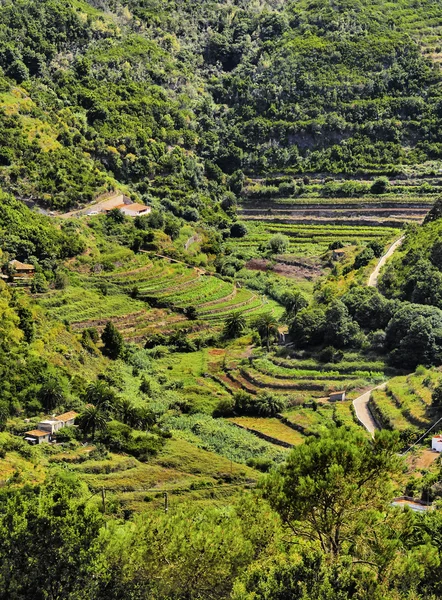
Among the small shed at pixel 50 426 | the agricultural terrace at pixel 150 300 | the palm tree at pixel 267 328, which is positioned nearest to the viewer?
the small shed at pixel 50 426

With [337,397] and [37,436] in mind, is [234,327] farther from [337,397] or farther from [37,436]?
Answer: [37,436]

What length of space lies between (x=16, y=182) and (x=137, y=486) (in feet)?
151

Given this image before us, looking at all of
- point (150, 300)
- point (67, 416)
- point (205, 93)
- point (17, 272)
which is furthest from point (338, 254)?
point (205, 93)

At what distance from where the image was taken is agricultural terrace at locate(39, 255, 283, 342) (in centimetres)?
7162

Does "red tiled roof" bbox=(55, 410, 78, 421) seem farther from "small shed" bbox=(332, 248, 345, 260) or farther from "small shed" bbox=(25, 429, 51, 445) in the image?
"small shed" bbox=(332, 248, 345, 260)

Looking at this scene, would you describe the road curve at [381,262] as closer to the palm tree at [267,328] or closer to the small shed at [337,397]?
the palm tree at [267,328]

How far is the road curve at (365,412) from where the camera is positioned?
53531 mm

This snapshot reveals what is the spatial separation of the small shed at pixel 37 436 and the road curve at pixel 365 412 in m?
15.9

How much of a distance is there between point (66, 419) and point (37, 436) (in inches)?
117

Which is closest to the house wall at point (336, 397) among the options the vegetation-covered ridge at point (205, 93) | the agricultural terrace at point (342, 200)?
the vegetation-covered ridge at point (205, 93)

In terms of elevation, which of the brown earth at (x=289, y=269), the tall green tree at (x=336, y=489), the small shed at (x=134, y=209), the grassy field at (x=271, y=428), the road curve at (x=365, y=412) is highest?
the tall green tree at (x=336, y=489)

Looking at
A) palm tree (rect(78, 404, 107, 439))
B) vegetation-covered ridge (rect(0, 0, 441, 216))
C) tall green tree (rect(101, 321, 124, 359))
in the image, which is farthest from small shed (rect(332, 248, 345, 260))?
palm tree (rect(78, 404, 107, 439))

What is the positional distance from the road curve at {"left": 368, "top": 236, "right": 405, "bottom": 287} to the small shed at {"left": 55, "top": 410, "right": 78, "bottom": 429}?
2811 cm

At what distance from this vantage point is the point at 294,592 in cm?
2652
